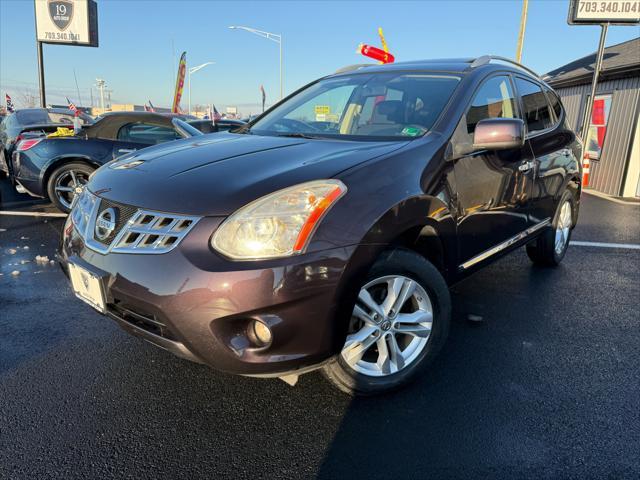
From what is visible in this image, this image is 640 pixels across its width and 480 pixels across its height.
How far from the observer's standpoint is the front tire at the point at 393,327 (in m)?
2.24

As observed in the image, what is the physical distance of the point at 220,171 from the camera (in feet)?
7.16

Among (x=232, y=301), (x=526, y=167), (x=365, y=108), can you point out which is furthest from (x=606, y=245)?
(x=232, y=301)

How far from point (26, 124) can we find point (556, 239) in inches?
359

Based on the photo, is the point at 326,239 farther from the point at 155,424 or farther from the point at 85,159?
the point at 85,159

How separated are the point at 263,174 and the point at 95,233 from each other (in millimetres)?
833

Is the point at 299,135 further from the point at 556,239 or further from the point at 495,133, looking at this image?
the point at 556,239

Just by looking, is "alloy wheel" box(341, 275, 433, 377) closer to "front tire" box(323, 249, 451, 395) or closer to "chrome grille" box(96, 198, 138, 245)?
"front tire" box(323, 249, 451, 395)

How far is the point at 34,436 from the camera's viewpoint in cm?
210

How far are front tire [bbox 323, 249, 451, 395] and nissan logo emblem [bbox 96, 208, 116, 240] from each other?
1143 millimetres

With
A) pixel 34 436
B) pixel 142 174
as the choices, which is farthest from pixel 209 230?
pixel 34 436

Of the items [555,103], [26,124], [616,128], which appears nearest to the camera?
[555,103]

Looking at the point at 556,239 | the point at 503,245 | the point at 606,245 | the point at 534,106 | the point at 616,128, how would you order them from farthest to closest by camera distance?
the point at 616,128
the point at 606,245
the point at 556,239
the point at 534,106
the point at 503,245

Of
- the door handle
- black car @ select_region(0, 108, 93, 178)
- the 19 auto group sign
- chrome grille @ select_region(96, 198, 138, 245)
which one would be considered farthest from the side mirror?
the 19 auto group sign

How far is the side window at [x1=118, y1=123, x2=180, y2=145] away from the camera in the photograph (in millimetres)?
6961
